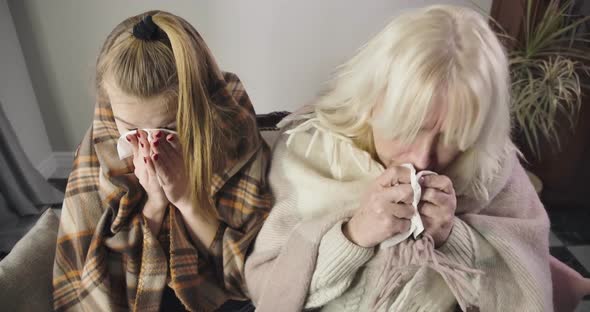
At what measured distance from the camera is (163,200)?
88 centimetres

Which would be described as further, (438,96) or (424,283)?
(424,283)

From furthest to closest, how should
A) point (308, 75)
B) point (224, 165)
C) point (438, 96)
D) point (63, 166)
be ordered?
point (63, 166), point (308, 75), point (224, 165), point (438, 96)

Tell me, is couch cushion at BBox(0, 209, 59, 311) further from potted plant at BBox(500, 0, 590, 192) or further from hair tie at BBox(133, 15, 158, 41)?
potted plant at BBox(500, 0, 590, 192)

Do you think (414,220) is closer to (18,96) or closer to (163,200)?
(163,200)

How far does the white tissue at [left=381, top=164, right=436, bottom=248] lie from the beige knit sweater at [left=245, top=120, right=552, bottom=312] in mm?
16

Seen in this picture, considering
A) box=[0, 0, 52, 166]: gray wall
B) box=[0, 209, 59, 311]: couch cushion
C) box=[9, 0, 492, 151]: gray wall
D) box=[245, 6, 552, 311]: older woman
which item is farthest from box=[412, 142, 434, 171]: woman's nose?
box=[0, 0, 52, 166]: gray wall

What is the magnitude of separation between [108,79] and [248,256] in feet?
1.54

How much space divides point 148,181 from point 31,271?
1.11 ft

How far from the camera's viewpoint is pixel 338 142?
84 centimetres

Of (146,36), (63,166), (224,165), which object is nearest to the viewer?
(146,36)

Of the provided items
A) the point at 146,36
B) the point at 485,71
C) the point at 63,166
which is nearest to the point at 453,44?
the point at 485,71

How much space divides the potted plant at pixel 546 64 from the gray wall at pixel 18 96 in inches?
79.4

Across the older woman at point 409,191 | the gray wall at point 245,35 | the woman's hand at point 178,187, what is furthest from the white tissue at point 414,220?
the gray wall at point 245,35

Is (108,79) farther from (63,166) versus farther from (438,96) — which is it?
(63,166)
